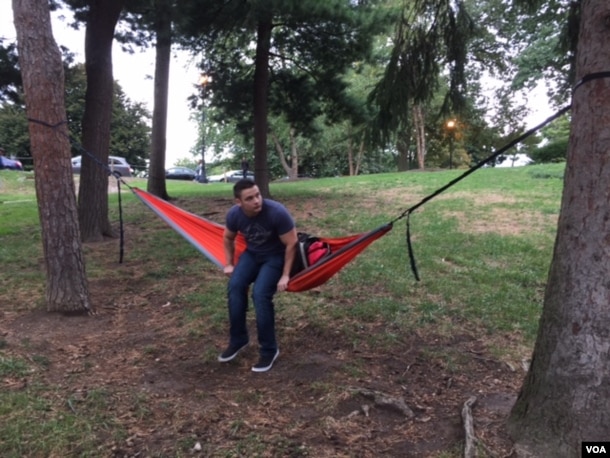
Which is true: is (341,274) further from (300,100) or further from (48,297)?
(300,100)

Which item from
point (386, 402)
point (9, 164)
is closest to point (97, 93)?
point (386, 402)

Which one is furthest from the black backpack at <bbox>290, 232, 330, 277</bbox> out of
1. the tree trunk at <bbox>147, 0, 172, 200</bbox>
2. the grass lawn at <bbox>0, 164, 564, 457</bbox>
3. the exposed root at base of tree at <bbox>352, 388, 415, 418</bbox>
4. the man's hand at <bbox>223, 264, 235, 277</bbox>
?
the tree trunk at <bbox>147, 0, 172, 200</bbox>

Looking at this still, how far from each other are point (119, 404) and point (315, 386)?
3.48 feet

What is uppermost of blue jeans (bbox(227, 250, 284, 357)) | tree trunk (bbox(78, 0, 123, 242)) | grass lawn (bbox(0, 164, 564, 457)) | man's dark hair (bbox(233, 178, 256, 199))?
tree trunk (bbox(78, 0, 123, 242))

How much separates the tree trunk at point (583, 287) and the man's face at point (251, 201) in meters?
1.70

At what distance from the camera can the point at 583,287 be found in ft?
6.77

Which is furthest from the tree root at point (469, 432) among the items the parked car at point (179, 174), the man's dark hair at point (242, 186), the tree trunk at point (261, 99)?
the parked car at point (179, 174)

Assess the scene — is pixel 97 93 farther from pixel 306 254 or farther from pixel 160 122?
pixel 306 254

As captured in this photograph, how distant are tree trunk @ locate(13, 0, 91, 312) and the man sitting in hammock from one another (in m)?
1.48

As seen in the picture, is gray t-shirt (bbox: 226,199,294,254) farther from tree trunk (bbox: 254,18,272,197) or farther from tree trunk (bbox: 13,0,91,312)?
tree trunk (bbox: 254,18,272,197)

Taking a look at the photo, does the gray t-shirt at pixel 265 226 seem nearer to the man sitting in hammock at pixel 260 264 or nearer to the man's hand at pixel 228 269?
the man sitting in hammock at pixel 260 264

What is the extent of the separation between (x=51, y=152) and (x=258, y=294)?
2.04m

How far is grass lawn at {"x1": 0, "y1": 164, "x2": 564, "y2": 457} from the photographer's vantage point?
242 cm

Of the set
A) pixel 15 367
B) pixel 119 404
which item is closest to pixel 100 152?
pixel 15 367
